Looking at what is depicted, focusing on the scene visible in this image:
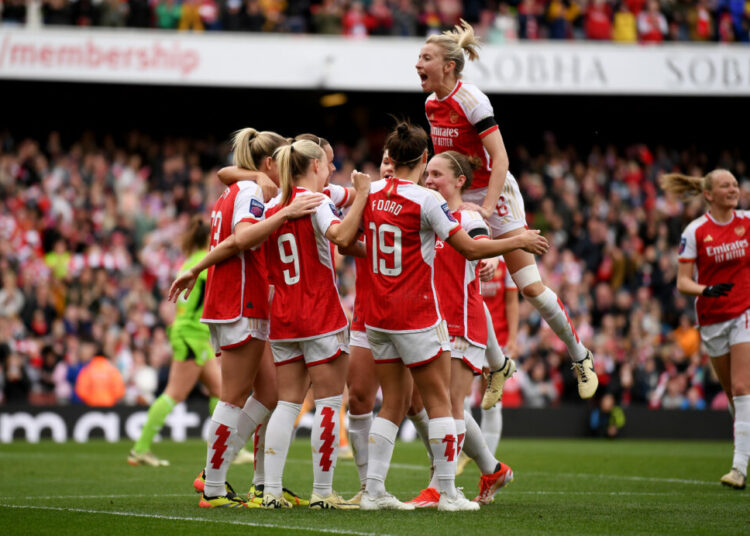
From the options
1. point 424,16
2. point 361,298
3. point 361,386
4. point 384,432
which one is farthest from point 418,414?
point 424,16

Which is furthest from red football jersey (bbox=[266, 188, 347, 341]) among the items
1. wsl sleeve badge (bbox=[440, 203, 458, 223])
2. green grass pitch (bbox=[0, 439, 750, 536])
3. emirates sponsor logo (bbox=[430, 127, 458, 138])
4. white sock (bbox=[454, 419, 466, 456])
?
emirates sponsor logo (bbox=[430, 127, 458, 138])

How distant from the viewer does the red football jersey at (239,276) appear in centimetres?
730

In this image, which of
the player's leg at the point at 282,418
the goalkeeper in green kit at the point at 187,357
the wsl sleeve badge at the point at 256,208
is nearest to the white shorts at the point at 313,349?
the player's leg at the point at 282,418

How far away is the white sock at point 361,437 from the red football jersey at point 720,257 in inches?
153

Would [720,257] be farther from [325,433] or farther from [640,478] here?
[325,433]

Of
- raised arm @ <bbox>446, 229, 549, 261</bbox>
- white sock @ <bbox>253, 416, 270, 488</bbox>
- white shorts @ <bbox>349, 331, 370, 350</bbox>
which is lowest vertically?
white sock @ <bbox>253, 416, 270, 488</bbox>

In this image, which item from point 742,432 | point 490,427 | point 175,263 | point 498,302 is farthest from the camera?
point 175,263

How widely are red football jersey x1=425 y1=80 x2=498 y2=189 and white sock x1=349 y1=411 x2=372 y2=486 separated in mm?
1926

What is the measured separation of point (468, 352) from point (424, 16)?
708 inches

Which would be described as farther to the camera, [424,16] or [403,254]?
[424,16]

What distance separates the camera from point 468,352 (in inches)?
297

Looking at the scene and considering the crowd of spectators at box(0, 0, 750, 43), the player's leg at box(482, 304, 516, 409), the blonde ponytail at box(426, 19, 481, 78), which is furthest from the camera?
the crowd of spectators at box(0, 0, 750, 43)

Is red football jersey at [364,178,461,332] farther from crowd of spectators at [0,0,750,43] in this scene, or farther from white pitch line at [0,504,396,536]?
crowd of spectators at [0,0,750,43]

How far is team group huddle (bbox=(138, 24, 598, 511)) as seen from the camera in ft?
22.7
